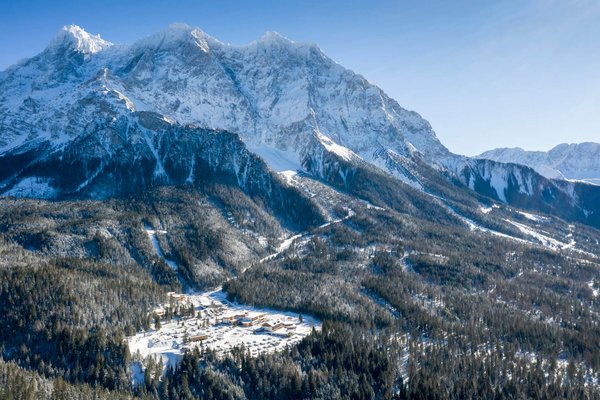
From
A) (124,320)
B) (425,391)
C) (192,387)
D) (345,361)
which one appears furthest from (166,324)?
(425,391)

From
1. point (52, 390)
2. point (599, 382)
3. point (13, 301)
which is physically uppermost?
point (13, 301)

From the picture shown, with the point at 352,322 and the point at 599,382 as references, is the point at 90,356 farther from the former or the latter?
the point at 599,382

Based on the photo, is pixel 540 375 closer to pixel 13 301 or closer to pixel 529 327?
pixel 529 327

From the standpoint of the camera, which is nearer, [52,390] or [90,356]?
[52,390]

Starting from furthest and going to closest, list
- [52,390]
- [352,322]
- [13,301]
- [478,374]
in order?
1. [352,322]
2. [13,301]
3. [478,374]
4. [52,390]

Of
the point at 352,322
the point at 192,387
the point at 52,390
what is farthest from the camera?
the point at 352,322

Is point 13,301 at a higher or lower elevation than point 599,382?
higher
